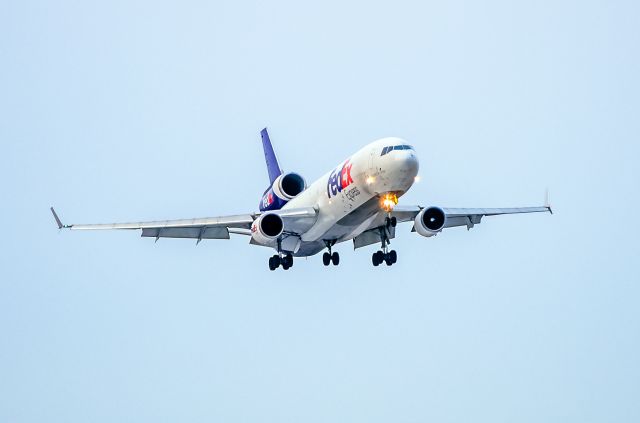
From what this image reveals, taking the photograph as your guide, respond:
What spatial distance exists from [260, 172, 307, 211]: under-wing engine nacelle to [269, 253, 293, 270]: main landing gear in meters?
2.99

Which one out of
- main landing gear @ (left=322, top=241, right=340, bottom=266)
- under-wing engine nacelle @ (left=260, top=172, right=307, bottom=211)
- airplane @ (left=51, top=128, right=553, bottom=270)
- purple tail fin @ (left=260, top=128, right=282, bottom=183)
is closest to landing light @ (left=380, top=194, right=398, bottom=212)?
airplane @ (left=51, top=128, right=553, bottom=270)

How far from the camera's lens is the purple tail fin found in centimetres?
6505

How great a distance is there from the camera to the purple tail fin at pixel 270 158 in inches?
2561

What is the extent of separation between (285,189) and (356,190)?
7.87m

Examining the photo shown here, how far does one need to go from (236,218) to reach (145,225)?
4.46 m

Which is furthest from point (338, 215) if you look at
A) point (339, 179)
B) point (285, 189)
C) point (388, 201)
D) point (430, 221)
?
point (285, 189)

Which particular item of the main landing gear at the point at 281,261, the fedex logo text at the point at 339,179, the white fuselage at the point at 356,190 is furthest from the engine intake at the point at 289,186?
the fedex logo text at the point at 339,179

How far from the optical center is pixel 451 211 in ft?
184

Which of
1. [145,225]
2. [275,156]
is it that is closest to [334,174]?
[145,225]

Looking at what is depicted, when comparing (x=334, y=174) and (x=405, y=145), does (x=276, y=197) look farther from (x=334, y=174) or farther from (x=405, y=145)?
(x=405, y=145)

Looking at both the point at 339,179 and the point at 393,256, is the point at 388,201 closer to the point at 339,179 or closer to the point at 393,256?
the point at 339,179

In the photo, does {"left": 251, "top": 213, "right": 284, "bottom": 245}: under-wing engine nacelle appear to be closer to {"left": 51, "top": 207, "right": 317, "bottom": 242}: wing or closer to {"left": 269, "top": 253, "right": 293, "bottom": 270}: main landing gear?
{"left": 269, "top": 253, "right": 293, "bottom": 270}: main landing gear

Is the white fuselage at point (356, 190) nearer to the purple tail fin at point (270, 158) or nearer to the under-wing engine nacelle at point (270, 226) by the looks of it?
the under-wing engine nacelle at point (270, 226)

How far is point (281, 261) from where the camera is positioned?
54.9 meters
